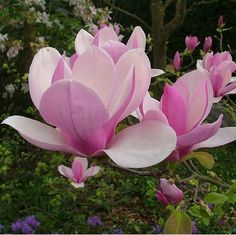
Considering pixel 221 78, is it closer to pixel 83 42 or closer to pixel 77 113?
pixel 83 42

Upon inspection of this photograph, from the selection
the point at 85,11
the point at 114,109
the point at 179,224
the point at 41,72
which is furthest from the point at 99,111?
the point at 85,11

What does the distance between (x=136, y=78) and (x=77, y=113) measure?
0.09 metres

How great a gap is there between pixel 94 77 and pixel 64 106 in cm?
5

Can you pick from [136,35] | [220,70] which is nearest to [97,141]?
[136,35]

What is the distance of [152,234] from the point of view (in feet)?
9.75

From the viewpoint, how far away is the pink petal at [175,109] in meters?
0.71

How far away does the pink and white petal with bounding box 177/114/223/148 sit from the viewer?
0.69 metres

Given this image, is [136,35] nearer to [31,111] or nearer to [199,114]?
[199,114]

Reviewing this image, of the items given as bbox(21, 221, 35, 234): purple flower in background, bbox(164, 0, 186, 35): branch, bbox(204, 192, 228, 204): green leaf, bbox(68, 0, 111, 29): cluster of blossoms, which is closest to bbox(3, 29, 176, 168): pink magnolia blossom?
bbox(204, 192, 228, 204): green leaf

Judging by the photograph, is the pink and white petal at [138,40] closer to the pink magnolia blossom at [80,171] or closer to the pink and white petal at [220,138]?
the pink and white petal at [220,138]

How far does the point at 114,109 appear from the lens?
663 millimetres

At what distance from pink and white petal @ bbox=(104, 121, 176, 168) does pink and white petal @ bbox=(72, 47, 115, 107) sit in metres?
0.05

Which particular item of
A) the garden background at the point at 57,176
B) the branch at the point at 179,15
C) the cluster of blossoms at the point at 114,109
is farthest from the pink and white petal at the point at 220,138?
the branch at the point at 179,15

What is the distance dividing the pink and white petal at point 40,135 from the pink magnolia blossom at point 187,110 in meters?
0.11
